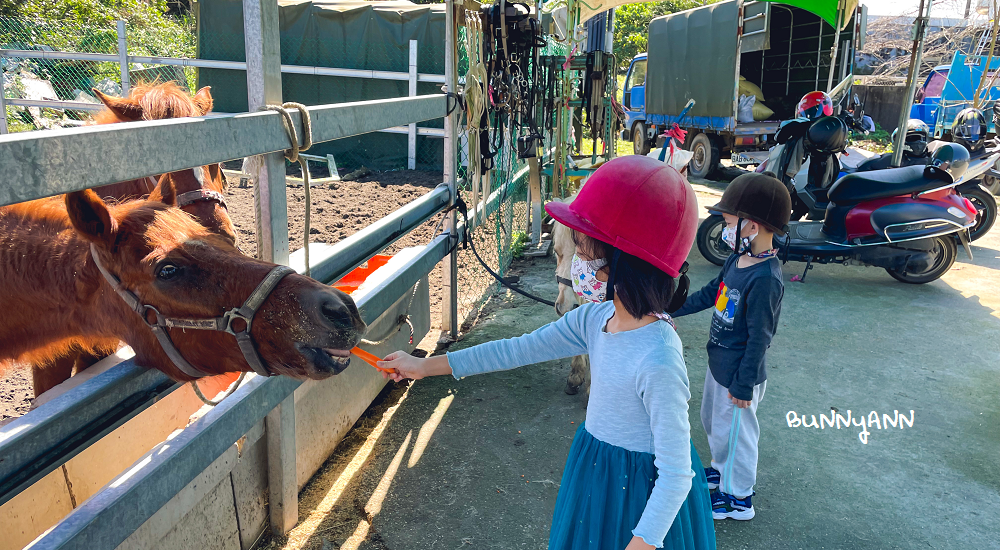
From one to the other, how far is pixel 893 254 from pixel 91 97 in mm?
12665

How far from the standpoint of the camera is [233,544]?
7.48ft

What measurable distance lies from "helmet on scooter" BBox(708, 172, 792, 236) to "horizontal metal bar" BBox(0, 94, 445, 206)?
1849 mm

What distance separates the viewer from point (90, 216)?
1.59 metres

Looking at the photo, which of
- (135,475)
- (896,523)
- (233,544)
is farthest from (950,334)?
(135,475)

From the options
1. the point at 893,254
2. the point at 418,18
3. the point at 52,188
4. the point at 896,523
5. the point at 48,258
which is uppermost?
the point at 418,18

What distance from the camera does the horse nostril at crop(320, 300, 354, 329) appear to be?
1.58 meters

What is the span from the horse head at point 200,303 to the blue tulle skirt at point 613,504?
692 millimetres

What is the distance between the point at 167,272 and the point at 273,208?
0.55 meters

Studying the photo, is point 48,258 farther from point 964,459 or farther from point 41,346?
point 964,459

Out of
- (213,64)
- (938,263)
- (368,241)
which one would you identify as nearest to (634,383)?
(368,241)

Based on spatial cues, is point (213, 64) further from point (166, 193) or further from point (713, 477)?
point (713, 477)

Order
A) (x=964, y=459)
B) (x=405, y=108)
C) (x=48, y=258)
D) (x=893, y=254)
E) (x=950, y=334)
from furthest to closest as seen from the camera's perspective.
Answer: (x=893, y=254)
(x=950, y=334)
(x=964, y=459)
(x=405, y=108)
(x=48, y=258)

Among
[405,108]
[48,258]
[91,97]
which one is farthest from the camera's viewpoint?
[91,97]

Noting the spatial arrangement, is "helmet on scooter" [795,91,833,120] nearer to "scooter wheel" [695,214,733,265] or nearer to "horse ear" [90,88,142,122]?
"scooter wheel" [695,214,733,265]
